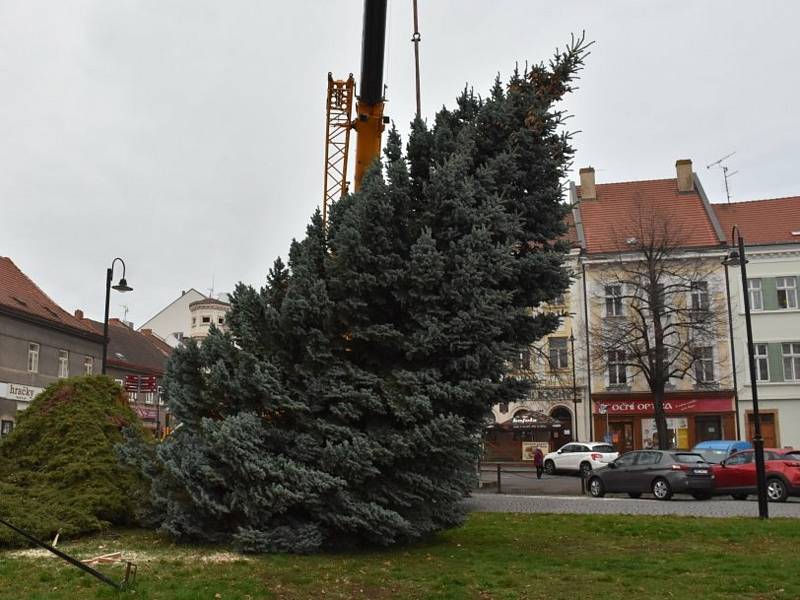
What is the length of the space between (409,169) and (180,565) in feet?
20.3

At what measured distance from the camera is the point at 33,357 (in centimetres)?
3831

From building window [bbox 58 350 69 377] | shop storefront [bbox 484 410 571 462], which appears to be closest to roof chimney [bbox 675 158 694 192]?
shop storefront [bbox 484 410 571 462]

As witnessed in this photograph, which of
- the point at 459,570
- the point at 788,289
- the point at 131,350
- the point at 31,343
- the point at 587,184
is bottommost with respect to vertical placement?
the point at 459,570

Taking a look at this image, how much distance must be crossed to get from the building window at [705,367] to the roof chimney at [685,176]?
35.1 feet

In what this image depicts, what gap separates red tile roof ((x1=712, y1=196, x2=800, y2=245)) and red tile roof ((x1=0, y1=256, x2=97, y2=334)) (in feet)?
118

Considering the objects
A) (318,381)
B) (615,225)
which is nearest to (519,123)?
(318,381)

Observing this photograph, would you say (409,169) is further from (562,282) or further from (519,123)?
(562,282)

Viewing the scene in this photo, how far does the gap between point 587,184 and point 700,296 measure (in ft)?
33.6

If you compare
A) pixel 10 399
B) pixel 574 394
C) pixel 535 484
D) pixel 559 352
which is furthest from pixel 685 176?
pixel 10 399

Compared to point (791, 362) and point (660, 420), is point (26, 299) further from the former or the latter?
point (791, 362)

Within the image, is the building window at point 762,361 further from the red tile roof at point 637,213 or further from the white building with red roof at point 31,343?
the white building with red roof at point 31,343

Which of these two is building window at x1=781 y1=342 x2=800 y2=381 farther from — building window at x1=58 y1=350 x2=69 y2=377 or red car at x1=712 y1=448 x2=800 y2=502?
building window at x1=58 y1=350 x2=69 y2=377

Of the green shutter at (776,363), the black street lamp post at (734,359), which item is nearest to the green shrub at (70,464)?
the black street lamp post at (734,359)

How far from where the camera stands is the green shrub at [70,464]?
37.6 ft
